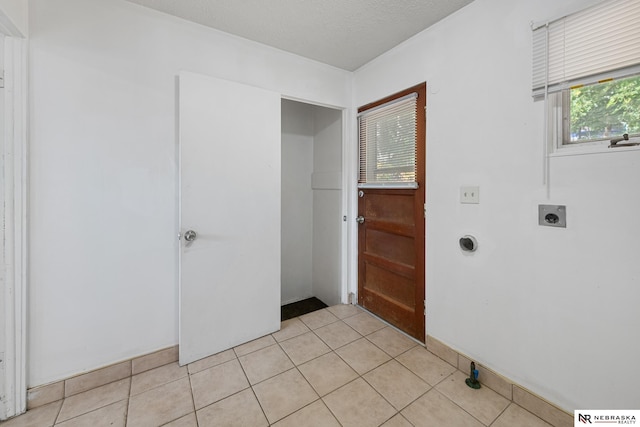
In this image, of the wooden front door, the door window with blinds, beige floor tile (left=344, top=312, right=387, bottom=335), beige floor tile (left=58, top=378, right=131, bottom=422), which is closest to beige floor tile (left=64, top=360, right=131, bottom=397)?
beige floor tile (left=58, top=378, right=131, bottom=422)

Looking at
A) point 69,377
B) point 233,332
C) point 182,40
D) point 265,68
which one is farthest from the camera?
point 265,68

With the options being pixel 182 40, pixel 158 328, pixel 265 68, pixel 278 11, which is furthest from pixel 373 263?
pixel 182 40

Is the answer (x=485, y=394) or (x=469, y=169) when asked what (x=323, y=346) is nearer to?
(x=485, y=394)

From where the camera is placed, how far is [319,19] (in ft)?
5.77

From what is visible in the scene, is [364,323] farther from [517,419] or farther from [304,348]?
[517,419]

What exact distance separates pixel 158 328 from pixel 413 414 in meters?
1.70

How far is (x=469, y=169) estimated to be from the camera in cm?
166

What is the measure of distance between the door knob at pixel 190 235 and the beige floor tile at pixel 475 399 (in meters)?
1.86

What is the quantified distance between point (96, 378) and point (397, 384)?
1.88 meters

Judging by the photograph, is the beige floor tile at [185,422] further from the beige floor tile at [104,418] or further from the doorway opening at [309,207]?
the doorway opening at [309,207]

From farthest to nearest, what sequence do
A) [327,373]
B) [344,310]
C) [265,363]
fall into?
1. [344,310]
2. [265,363]
3. [327,373]

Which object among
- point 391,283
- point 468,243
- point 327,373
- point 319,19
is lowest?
point 327,373

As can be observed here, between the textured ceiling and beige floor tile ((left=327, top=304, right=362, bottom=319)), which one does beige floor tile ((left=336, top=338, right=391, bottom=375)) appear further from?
the textured ceiling

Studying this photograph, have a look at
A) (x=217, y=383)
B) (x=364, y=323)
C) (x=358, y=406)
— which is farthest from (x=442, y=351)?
(x=217, y=383)
